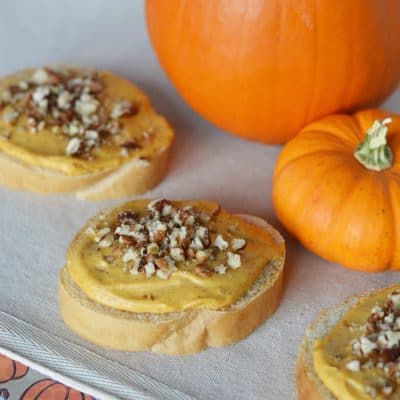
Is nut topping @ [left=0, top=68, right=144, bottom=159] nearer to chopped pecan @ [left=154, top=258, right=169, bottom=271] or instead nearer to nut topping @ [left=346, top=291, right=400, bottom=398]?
chopped pecan @ [left=154, top=258, right=169, bottom=271]

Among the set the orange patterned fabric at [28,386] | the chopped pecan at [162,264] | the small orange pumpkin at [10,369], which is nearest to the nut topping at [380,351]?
the chopped pecan at [162,264]

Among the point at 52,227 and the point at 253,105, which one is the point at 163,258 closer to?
the point at 52,227

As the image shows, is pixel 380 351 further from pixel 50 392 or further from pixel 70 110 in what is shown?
pixel 70 110

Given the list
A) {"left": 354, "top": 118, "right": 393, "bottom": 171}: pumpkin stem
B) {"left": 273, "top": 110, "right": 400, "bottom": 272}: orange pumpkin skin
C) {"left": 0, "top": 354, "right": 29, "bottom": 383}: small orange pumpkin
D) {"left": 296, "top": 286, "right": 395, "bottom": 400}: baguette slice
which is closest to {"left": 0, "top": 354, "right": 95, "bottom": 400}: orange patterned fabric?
{"left": 0, "top": 354, "right": 29, "bottom": 383}: small orange pumpkin

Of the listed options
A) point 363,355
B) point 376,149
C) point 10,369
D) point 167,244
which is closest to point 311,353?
point 363,355

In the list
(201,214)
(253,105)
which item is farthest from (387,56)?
(201,214)

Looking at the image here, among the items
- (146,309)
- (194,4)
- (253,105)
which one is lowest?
(146,309)

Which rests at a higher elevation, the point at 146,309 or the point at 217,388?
the point at 146,309
